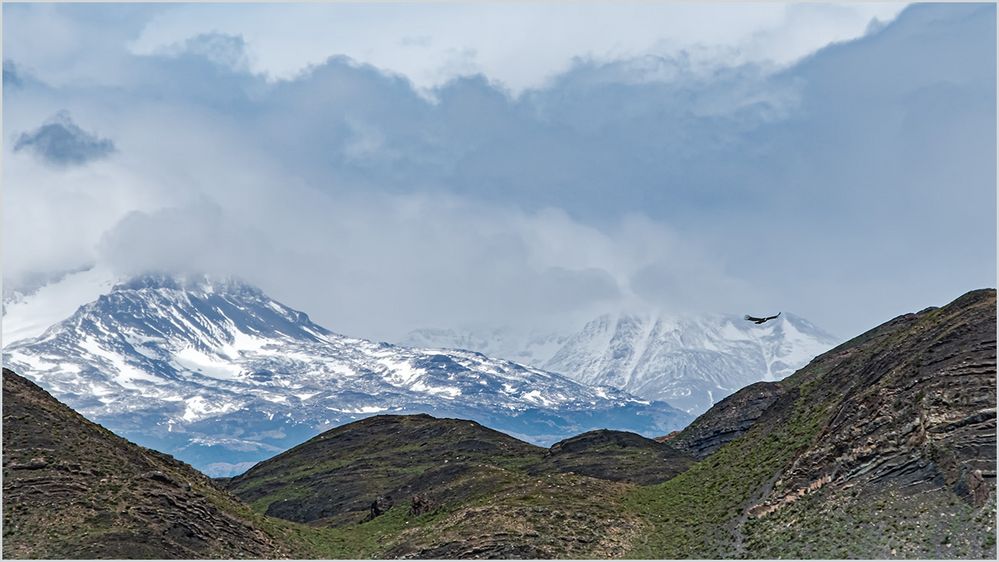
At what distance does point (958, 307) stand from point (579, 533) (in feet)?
120

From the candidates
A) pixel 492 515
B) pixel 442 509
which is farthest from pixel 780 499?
pixel 442 509

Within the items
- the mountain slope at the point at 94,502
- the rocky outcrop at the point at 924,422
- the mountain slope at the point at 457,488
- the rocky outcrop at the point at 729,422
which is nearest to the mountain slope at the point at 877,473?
the rocky outcrop at the point at 924,422

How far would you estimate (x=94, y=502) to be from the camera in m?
74.5

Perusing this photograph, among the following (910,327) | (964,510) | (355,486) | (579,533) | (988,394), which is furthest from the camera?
(355,486)

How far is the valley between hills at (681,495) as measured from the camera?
6975cm

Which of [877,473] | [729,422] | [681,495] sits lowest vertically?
[877,473]

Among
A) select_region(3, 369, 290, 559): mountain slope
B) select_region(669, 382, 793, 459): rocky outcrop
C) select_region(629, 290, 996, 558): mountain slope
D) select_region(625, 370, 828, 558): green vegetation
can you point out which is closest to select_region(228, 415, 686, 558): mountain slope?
select_region(625, 370, 828, 558): green vegetation

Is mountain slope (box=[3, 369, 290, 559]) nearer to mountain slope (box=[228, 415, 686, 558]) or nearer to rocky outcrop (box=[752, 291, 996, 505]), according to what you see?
mountain slope (box=[228, 415, 686, 558])

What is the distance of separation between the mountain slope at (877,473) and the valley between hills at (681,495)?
0.46 feet

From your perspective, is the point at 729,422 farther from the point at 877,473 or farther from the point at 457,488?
the point at 877,473

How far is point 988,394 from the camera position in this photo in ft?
242

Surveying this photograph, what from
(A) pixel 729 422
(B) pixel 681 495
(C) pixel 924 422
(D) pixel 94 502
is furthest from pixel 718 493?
(A) pixel 729 422

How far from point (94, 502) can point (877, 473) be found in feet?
175

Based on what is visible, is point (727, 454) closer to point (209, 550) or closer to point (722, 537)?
point (722, 537)
